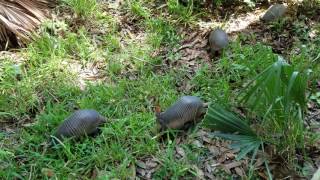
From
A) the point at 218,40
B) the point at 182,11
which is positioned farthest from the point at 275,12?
the point at 182,11

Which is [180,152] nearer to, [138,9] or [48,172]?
[48,172]

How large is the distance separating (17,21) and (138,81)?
1.32 meters

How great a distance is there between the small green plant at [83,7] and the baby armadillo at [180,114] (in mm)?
1693

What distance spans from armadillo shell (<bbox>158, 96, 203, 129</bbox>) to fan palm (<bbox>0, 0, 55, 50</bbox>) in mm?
1741

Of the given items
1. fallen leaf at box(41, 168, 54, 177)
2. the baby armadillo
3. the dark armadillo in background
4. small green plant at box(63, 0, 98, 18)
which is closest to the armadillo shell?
the baby armadillo

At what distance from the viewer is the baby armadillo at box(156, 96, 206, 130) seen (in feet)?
10.0

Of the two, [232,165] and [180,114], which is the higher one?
[180,114]

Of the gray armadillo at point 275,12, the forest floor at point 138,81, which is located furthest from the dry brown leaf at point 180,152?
the gray armadillo at point 275,12

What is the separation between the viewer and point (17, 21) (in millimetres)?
4027

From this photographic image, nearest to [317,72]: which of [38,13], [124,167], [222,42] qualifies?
[222,42]

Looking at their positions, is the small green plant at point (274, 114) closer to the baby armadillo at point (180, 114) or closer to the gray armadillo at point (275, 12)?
the baby armadillo at point (180, 114)

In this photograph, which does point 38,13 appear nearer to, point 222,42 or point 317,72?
point 222,42

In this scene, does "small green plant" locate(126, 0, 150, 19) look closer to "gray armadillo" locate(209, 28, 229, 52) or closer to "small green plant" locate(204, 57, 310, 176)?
"gray armadillo" locate(209, 28, 229, 52)

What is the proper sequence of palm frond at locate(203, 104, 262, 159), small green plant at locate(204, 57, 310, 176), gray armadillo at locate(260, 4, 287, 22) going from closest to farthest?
1. small green plant at locate(204, 57, 310, 176)
2. palm frond at locate(203, 104, 262, 159)
3. gray armadillo at locate(260, 4, 287, 22)
